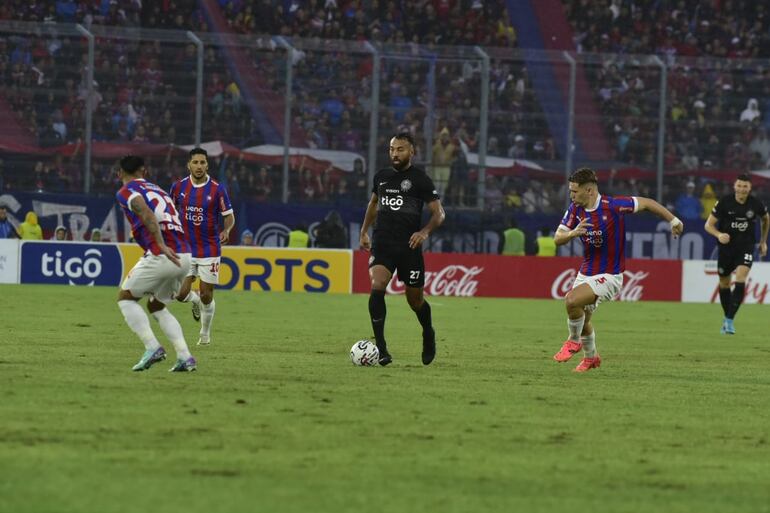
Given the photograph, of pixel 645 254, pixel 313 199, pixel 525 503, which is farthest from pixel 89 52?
pixel 525 503

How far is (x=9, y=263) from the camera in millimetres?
31016

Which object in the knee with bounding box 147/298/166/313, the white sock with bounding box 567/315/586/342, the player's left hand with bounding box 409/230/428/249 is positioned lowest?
the white sock with bounding box 567/315/586/342

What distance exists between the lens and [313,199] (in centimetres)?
3250

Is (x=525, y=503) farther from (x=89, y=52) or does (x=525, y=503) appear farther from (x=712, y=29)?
(x=712, y=29)

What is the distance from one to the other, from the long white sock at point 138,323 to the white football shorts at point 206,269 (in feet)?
16.2

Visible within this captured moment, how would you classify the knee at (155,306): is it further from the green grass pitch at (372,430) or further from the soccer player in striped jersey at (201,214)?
the soccer player in striped jersey at (201,214)

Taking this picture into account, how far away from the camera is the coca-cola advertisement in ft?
107

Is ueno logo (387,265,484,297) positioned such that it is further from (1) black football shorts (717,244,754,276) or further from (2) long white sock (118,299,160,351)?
(2) long white sock (118,299,160,351)

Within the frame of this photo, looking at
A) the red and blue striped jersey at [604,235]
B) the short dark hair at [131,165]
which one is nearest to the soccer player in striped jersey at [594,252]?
the red and blue striped jersey at [604,235]

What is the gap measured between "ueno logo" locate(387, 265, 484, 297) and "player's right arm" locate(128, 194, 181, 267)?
2111 cm

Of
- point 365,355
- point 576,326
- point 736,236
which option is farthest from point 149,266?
point 736,236

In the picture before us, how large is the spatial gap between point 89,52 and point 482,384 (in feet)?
69.0

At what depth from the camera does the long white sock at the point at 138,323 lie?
1165cm

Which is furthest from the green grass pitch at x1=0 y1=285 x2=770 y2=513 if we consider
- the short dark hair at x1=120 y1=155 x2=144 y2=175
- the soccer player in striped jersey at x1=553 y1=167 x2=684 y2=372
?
the short dark hair at x1=120 y1=155 x2=144 y2=175
